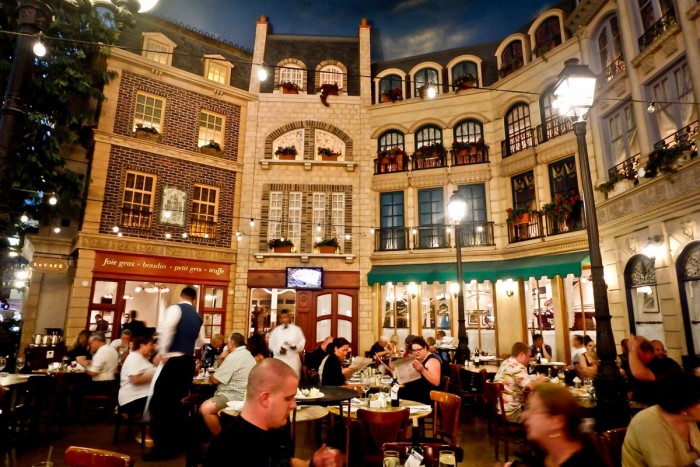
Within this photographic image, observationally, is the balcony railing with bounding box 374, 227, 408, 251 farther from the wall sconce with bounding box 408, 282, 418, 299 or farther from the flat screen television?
the flat screen television

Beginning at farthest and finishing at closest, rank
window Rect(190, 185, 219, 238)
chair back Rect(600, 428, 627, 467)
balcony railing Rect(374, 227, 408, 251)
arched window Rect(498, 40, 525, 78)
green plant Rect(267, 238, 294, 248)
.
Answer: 1. balcony railing Rect(374, 227, 408, 251)
2. green plant Rect(267, 238, 294, 248)
3. arched window Rect(498, 40, 525, 78)
4. window Rect(190, 185, 219, 238)
5. chair back Rect(600, 428, 627, 467)

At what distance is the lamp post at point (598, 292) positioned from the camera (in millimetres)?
4508

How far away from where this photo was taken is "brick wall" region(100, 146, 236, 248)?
12906mm

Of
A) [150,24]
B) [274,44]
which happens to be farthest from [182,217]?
[274,44]

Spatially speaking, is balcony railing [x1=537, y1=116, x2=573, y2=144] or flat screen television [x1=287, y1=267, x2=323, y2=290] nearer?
balcony railing [x1=537, y1=116, x2=573, y2=144]

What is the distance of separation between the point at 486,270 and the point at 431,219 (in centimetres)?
281

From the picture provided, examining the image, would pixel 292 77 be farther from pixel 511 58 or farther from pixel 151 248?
pixel 151 248

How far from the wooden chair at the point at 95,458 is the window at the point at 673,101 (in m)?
10.4

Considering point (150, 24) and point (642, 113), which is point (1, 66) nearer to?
point (150, 24)

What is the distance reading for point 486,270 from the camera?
44.3ft

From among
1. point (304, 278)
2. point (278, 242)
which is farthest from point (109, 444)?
point (278, 242)

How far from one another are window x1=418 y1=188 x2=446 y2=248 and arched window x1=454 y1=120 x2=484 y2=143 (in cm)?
223

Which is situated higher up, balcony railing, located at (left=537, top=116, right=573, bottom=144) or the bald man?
balcony railing, located at (left=537, top=116, right=573, bottom=144)

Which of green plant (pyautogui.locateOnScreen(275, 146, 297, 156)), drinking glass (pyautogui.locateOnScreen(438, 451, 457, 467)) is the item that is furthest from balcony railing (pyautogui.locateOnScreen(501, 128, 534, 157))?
drinking glass (pyautogui.locateOnScreen(438, 451, 457, 467))
